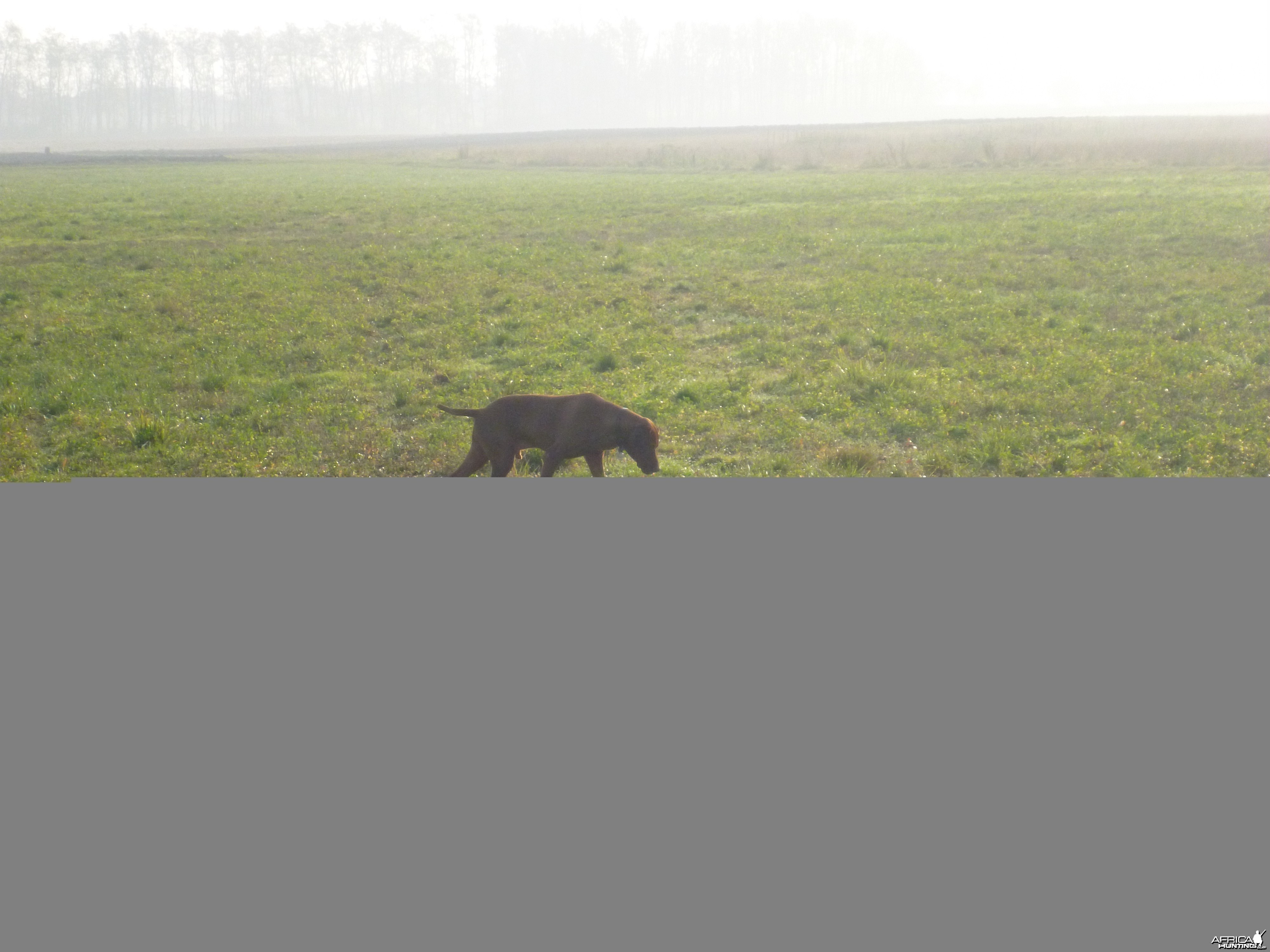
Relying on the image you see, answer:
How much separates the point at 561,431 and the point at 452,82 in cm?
13300

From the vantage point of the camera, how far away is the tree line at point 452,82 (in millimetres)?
97875

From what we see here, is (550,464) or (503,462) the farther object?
(503,462)

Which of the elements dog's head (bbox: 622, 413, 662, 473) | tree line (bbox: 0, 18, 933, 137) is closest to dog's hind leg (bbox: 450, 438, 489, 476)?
dog's head (bbox: 622, 413, 662, 473)

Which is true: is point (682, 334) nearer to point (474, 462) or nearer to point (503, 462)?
point (474, 462)

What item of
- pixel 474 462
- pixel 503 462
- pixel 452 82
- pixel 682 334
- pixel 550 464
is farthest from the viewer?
pixel 452 82

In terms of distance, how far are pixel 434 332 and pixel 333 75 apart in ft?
391

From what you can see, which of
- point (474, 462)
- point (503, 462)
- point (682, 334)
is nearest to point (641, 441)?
point (503, 462)

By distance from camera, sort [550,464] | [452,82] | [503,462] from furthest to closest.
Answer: [452,82], [503,462], [550,464]

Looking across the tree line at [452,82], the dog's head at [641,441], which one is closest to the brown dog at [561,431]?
the dog's head at [641,441]

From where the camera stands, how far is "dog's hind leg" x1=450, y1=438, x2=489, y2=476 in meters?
4.72

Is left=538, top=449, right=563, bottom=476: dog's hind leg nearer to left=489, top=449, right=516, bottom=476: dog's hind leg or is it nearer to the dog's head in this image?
left=489, top=449, right=516, bottom=476: dog's hind leg

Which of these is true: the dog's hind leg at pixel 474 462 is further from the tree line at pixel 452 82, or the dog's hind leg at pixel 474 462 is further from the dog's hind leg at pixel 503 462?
the tree line at pixel 452 82

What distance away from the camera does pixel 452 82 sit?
125 meters

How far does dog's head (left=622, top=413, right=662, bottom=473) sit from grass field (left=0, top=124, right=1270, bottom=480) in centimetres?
53
